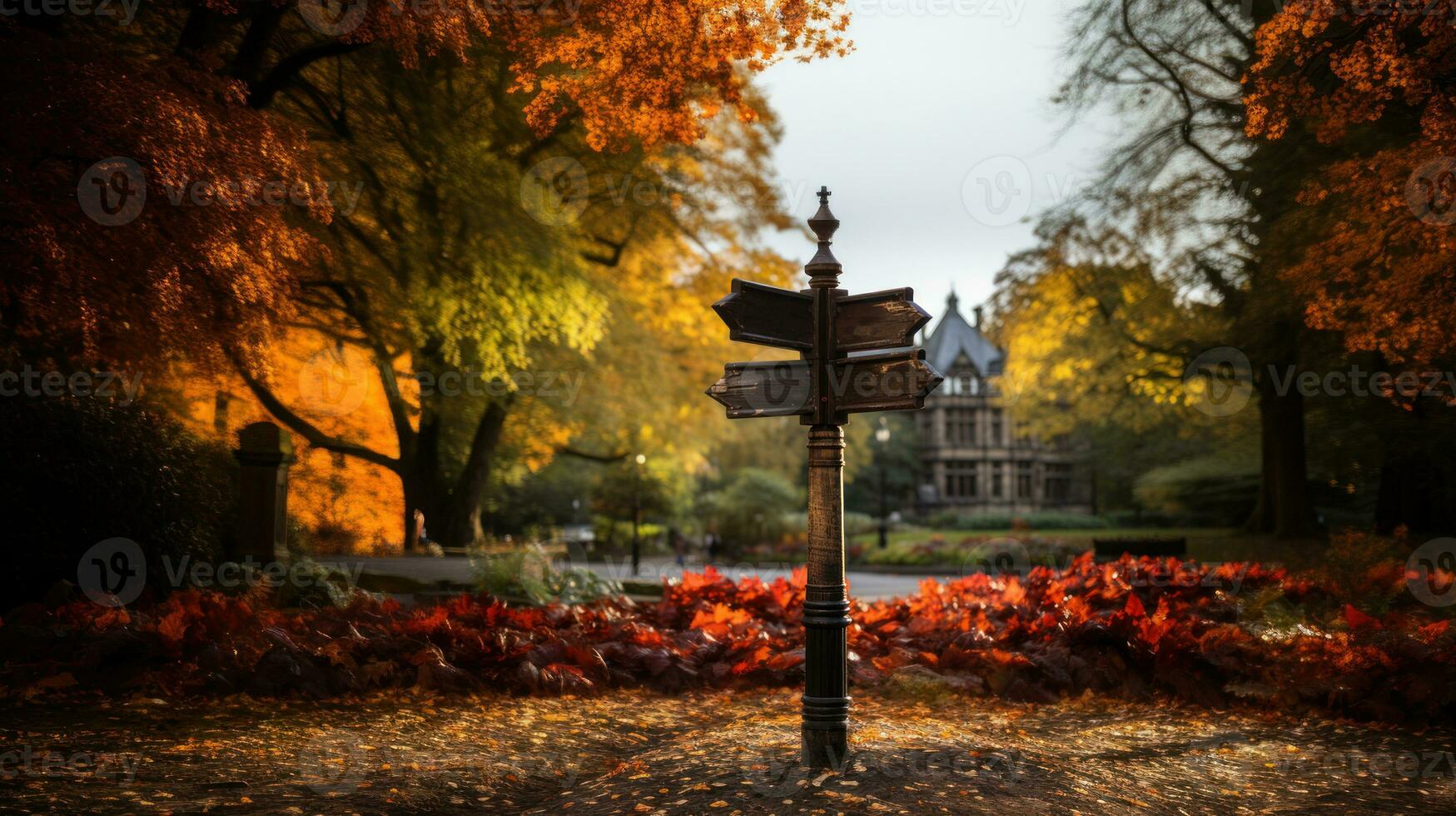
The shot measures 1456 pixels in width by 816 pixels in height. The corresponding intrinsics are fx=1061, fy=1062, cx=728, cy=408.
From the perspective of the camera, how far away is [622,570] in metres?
34.9

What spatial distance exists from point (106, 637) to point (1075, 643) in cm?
697

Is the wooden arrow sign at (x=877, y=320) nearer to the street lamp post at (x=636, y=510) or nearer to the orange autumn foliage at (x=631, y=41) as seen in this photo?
the orange autumn foliage at (x=631, y=41)

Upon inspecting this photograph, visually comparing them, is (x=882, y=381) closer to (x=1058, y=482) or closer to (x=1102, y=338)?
(x=1102, y=338)

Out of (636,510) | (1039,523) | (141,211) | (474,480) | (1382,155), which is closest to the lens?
(141,211)

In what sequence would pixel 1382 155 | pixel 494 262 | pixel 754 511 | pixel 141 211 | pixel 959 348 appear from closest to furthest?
pixel 141 211, pixel 1382 155, pixel 494 262, pixel 754 511, pixel 959 348

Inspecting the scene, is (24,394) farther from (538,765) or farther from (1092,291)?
(1092,291)

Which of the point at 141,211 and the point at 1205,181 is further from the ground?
the point at 1205,181

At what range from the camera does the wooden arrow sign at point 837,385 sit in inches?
198

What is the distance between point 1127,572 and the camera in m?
9.99

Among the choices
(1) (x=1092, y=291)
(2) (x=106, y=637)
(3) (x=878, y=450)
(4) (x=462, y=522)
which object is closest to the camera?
(2) (x=106, y=637)

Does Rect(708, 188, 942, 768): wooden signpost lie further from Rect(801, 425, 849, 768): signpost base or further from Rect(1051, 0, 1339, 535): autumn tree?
Rect(1051, 0, 1339, 535): autumn tree

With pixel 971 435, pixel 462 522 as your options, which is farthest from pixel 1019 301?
pixel 971 435

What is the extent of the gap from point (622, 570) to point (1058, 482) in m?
50.5

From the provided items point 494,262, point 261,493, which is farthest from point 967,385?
point 261,493
